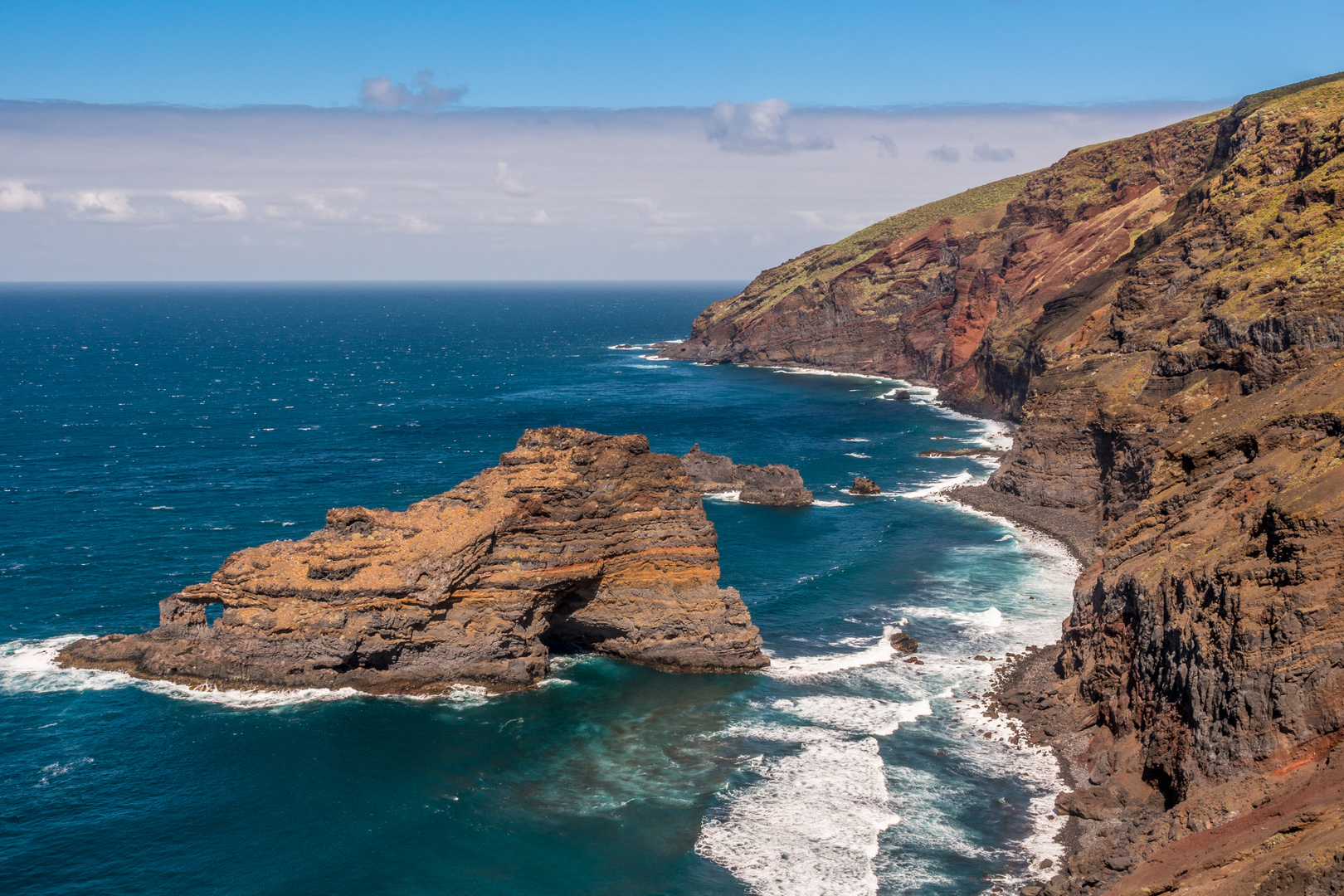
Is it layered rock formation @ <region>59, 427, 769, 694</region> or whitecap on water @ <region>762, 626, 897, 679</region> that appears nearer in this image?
layered rock formation @ <region>59, 427, 769, 694</region>

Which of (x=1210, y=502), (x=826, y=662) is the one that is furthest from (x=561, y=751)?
(x=1210, y=502)

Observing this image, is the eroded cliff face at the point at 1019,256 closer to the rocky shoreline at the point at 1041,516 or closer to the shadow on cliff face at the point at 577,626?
the rocky shoreline at the point at 1041,516

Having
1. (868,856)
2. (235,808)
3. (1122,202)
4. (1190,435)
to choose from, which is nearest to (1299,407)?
(1190,435)

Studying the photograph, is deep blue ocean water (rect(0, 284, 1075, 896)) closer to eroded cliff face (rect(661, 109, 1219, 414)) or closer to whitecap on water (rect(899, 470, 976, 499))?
whitecap on water (rect(899, 470, 976, 499))

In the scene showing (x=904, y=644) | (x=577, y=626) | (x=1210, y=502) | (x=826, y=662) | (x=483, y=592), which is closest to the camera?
(x=1210, y=502)

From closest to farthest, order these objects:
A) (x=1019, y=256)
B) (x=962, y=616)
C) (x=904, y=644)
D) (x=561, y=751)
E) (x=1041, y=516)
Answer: (x=561, y=751), (x=904, y=644), (x=962, y=616), (x=1041, y=516), (x=1019, y=256)

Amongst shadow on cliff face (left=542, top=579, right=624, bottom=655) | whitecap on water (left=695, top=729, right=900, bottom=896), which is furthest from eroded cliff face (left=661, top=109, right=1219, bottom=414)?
whitecap on water (left=695, top=729, right=900, bottom=896)

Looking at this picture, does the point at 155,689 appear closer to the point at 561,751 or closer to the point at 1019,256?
the point at 561,751

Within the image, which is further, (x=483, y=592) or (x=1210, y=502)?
(x=483, y=592)
